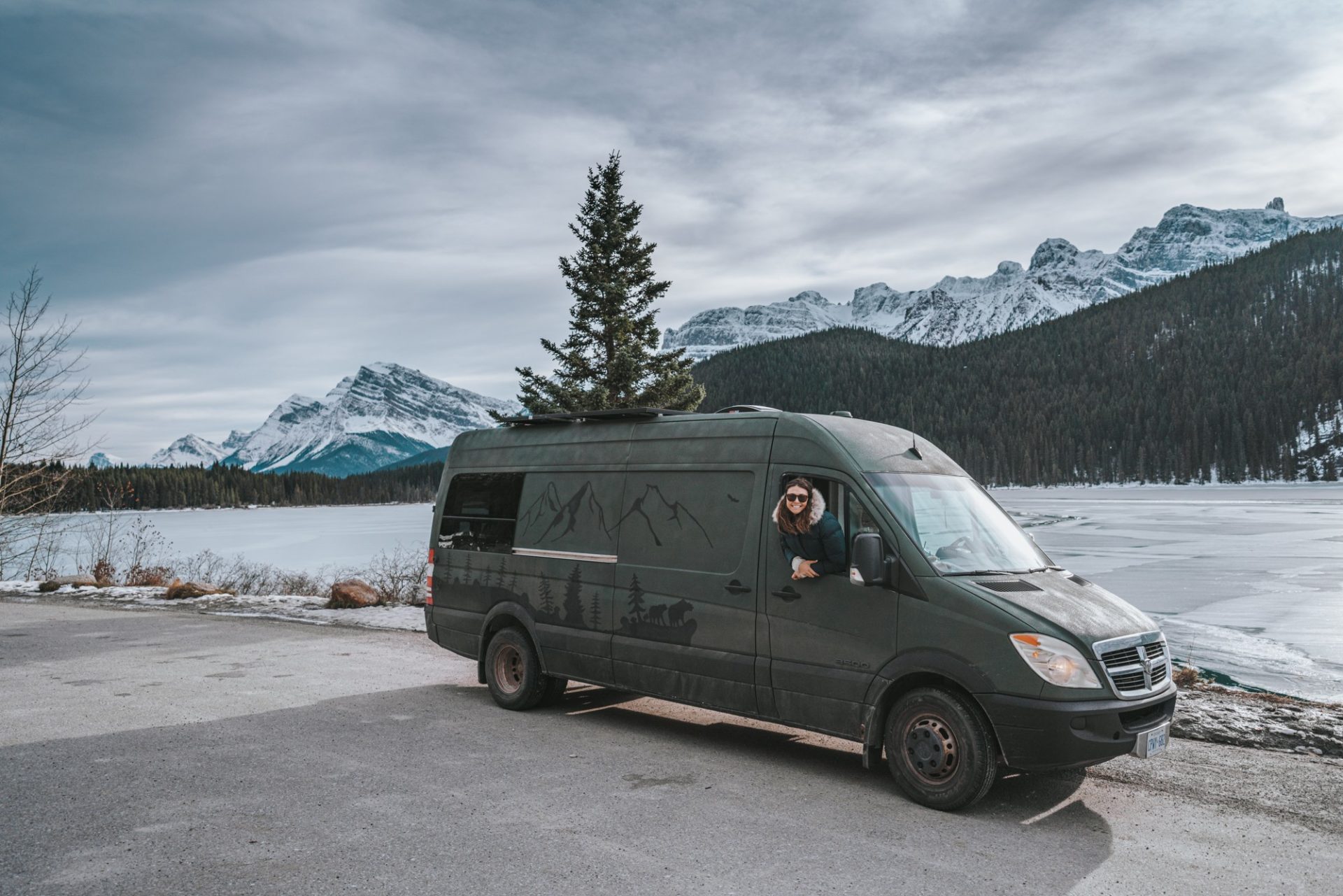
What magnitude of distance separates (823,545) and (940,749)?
1430mm

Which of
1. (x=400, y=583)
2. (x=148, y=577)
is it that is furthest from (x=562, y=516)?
(x=148, y=577)

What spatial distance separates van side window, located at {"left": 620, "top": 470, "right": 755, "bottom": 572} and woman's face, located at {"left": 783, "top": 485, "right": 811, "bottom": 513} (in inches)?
21.2

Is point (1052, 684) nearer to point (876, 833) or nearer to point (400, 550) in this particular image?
point (876, 833)

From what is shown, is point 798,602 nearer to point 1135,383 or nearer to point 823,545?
point 823,545

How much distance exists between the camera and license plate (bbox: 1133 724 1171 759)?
5.20m

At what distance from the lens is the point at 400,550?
35.8m

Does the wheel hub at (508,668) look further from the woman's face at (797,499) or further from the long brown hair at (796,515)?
the woman's face at (797,499)

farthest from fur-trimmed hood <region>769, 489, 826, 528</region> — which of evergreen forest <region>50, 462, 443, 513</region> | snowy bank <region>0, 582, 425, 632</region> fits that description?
evergreen forest <region>50, 462, 443, 513</region>

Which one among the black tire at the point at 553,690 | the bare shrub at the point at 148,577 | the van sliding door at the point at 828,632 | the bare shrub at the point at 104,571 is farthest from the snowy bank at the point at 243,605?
the van sliding door at the point at 828,632

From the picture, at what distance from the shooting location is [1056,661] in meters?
5.11

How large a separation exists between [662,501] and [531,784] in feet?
7.77

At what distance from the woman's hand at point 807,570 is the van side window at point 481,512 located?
326cm

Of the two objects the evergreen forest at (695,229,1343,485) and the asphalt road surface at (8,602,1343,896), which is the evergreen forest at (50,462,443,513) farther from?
the asphalt road surface at (8,602,1343,896)

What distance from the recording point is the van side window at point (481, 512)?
8461 millimetres
